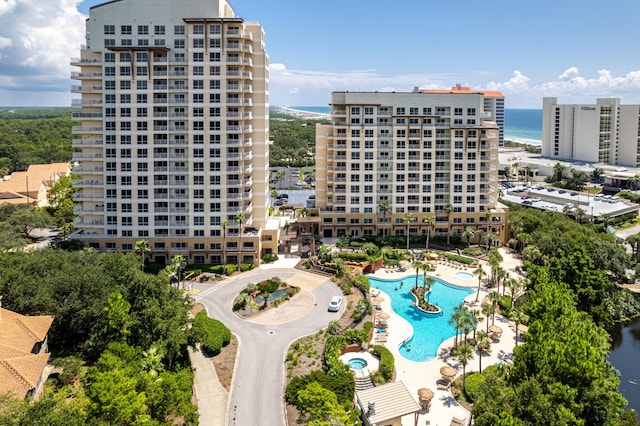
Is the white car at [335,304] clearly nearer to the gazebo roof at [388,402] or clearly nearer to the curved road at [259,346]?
the curved road at [259,346]

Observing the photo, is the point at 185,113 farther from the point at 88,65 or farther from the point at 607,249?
the point at 607,249

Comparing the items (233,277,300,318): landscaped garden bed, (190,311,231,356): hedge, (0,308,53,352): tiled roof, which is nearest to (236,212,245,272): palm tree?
(233,277,300,318): landscaped garden bed

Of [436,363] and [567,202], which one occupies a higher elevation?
[567,202]

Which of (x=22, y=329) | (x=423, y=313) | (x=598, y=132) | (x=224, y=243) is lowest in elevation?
(x=423, y=313)

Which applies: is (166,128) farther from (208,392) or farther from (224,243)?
(208,392)

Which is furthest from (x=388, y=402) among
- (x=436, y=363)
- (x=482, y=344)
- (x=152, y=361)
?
(x=152, y=361)

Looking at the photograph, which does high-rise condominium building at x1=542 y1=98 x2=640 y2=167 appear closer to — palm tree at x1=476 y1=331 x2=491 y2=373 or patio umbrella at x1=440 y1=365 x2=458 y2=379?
palm tree at x1=476 y1=331 x2=491 y2=373

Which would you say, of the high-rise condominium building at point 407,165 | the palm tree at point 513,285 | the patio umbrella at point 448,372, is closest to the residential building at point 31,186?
the high-rise condominium building at point 407,165

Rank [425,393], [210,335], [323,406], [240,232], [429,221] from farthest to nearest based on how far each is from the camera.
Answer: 1. [429,221]
2. [240,232]
3. [210,335]
4. [425,393]
5. [323,406]
